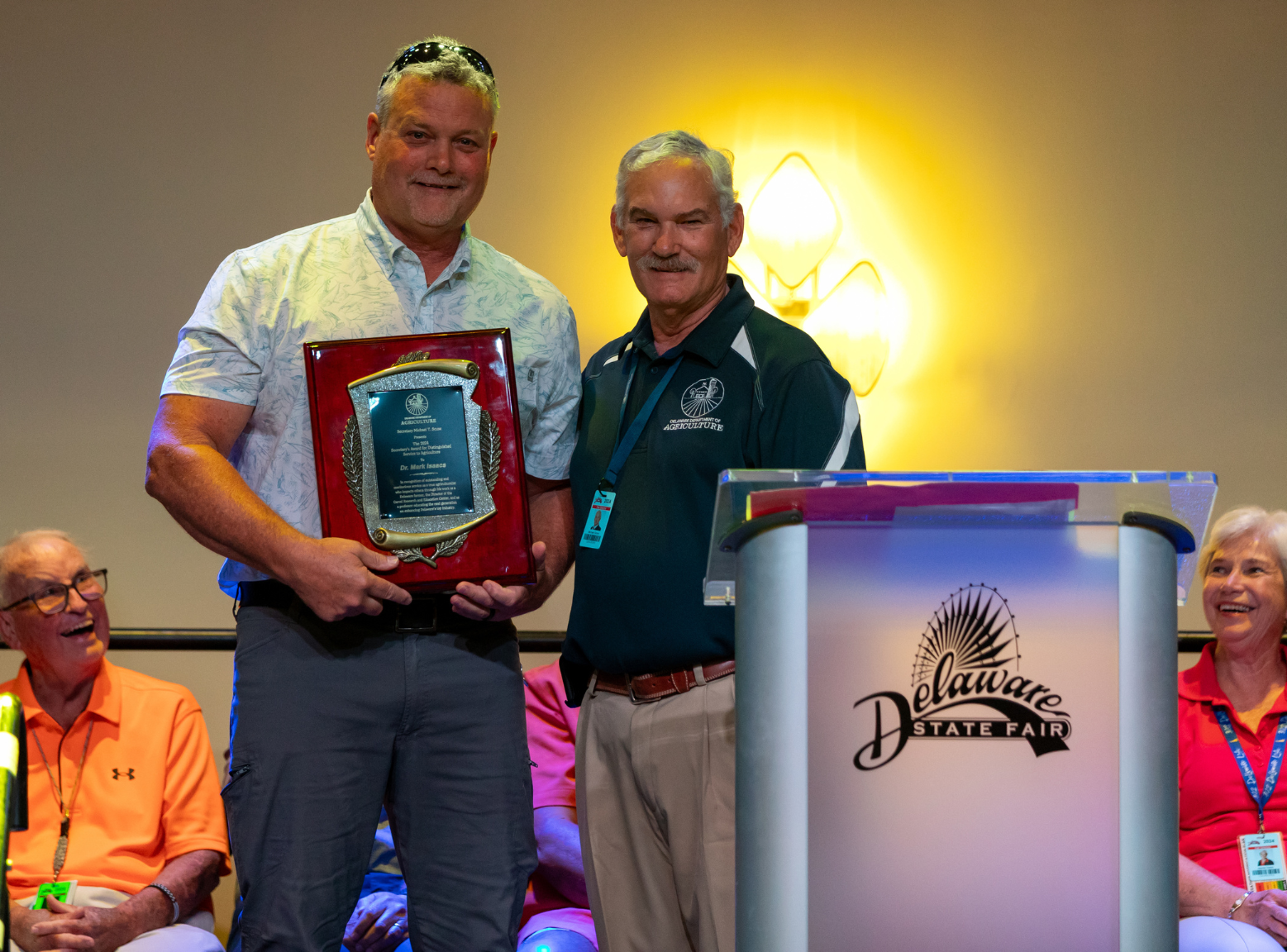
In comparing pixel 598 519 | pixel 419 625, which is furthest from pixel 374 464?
pixel 598 519

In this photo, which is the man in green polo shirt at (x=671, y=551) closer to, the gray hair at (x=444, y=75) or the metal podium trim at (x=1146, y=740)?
the gray hair at (x=444, y=75)

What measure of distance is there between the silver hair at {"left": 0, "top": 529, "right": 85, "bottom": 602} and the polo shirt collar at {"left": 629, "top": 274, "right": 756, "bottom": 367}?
185cm

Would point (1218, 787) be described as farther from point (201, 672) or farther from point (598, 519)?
point (201, 672)

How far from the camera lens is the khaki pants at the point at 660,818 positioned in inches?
79.0

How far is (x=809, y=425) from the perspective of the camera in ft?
6.84

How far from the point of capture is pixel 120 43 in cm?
418

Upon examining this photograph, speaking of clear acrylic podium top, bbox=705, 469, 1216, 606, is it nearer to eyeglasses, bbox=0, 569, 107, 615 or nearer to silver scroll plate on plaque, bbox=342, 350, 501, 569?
silver scroll plate on plaque, bbox=342, 350, 501, 569

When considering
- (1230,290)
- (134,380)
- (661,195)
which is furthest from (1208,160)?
(134,380)

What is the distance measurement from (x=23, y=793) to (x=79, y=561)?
2345 millimetres

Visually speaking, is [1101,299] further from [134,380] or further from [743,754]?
[743,754]

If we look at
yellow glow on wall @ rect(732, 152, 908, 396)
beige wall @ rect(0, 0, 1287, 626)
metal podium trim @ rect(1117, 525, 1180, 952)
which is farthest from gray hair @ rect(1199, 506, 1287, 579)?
metal podium trim @ rect(1117, 525, 1180, 952)

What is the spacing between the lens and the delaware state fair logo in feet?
3.51

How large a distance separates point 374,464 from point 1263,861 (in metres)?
2.31

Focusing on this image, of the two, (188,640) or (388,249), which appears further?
(188,640)
